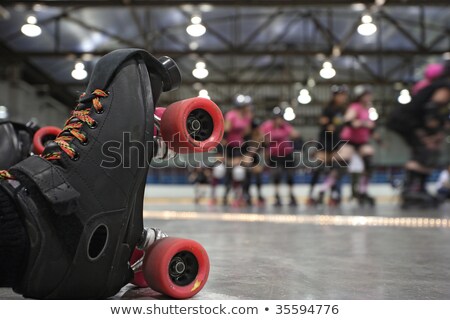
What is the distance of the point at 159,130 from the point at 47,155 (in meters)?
0.23

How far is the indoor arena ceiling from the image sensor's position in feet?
29.2

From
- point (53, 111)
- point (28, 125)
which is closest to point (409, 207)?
point (28, 125)

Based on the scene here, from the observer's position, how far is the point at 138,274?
3.22ft

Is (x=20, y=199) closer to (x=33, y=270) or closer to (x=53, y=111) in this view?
(x=33, y=270)

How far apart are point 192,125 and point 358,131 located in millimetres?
4856

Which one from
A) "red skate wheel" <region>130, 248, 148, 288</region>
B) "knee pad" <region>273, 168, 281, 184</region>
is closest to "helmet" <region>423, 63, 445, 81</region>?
"knee pad" <region>273, 168, 281, 184</region>

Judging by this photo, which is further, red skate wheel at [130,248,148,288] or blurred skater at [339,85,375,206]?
blurred skater at [339,85,375,206]

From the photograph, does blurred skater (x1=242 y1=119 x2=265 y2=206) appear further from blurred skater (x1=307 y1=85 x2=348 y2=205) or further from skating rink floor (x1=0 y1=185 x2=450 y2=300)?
skating rink floor (x1=0 y1=185 x2=450 y2=300)

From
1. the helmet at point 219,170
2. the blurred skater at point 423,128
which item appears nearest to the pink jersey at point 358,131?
the blurred skater at point 423,128

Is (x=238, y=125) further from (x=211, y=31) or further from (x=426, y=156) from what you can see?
(x=211, y=31)

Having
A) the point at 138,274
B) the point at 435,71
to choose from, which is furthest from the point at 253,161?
the point at 138,274

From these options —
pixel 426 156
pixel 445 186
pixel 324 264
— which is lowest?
pixel 324 264

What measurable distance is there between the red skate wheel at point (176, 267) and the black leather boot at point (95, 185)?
52 mm

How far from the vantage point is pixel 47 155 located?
0.84m
